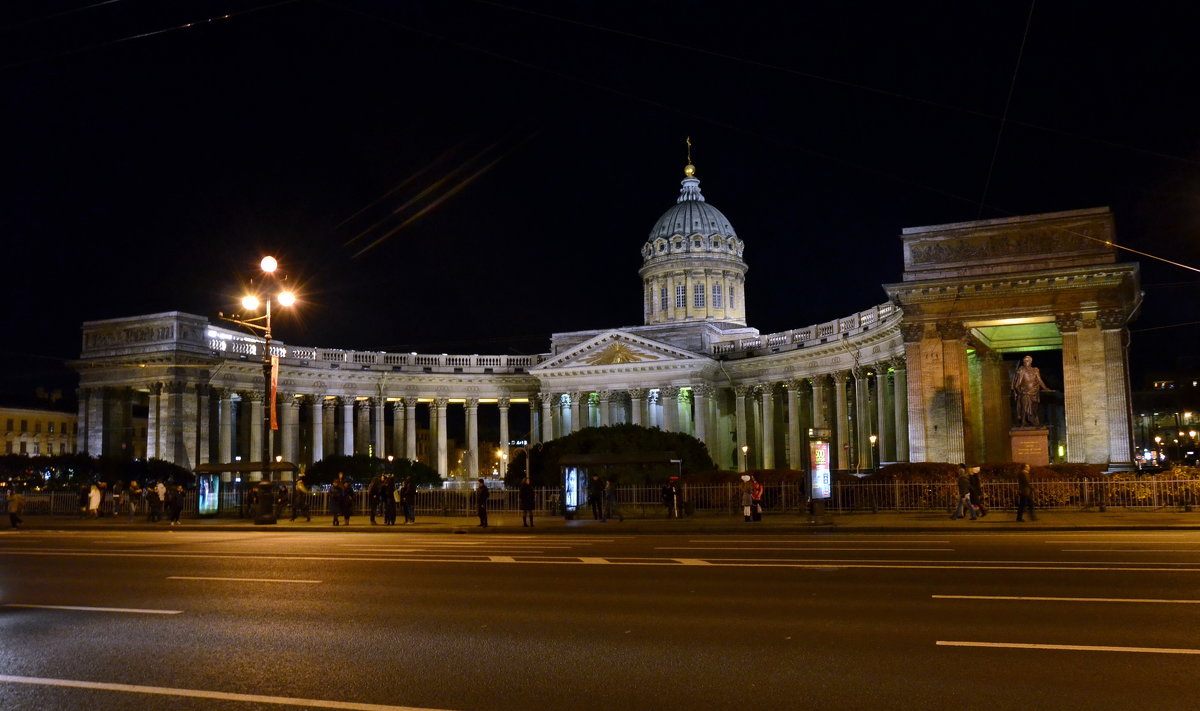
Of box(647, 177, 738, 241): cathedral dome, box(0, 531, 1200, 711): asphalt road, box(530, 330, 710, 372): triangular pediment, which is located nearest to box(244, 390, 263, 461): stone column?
box(530, 330, 710, 372): triangular pediment

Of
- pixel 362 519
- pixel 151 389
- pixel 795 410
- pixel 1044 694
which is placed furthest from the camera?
pixel 795 410

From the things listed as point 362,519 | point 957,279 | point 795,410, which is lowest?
point 362,519

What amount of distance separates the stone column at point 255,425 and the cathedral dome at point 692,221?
1749 inches

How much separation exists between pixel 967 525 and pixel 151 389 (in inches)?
2268

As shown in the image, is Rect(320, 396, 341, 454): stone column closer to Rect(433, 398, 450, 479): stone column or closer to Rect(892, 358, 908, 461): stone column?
Rect(433, 398, 450, 479): stone column

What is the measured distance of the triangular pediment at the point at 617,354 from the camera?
266ft

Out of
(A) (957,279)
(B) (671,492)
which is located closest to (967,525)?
(B) (671,492)

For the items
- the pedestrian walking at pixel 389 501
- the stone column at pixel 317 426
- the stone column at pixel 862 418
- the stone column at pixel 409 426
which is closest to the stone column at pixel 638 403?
the stone column at pixel 409 426

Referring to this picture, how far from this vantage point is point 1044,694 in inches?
327

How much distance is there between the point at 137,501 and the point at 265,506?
47.1ft

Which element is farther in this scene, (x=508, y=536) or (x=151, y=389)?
(x=151, y=389)

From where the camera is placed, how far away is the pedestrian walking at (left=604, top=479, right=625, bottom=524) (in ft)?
120

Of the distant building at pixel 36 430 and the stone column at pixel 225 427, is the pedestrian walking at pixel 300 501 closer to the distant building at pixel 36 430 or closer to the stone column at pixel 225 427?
the stone column at pixel 225 427

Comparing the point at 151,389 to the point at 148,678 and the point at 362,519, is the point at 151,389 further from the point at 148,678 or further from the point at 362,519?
the point at 148,678
